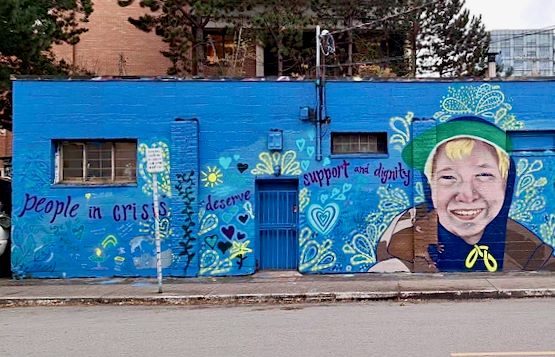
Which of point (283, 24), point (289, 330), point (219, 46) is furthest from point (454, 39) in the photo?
point (289, 330)

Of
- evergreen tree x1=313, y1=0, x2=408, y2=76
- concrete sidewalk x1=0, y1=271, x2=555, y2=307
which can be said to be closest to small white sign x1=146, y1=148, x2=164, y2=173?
concrete sidewalk x1=0, y1=271, x2=555, y2=307

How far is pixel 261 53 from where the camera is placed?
1035 inches

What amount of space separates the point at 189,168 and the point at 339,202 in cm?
353

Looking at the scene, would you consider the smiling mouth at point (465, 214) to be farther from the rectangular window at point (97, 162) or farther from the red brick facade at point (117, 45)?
the red brick facade at point (117, 45)

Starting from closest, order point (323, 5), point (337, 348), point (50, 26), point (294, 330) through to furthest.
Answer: point (337, 348), point (294, 330), point (50, 26), point (323, 5)

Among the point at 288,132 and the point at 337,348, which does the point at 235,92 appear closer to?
the point at 288,132

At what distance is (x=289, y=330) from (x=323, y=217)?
17.9 feet

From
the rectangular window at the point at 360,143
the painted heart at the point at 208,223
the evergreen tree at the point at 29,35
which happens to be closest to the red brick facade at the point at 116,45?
the evergreen tree at the point at 29,35

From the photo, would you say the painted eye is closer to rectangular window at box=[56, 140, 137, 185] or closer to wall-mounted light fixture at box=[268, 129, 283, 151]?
wall-mounted light fixture at box=[268, 129, 283, 151]

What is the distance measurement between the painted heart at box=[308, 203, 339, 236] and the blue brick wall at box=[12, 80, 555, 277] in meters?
0.02

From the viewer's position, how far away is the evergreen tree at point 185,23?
22.9 metres

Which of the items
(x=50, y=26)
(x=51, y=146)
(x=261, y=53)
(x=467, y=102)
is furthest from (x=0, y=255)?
(x=261, y=53)

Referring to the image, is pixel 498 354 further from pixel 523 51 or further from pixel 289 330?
pixel 523 51

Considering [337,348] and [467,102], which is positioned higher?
[467,102]
